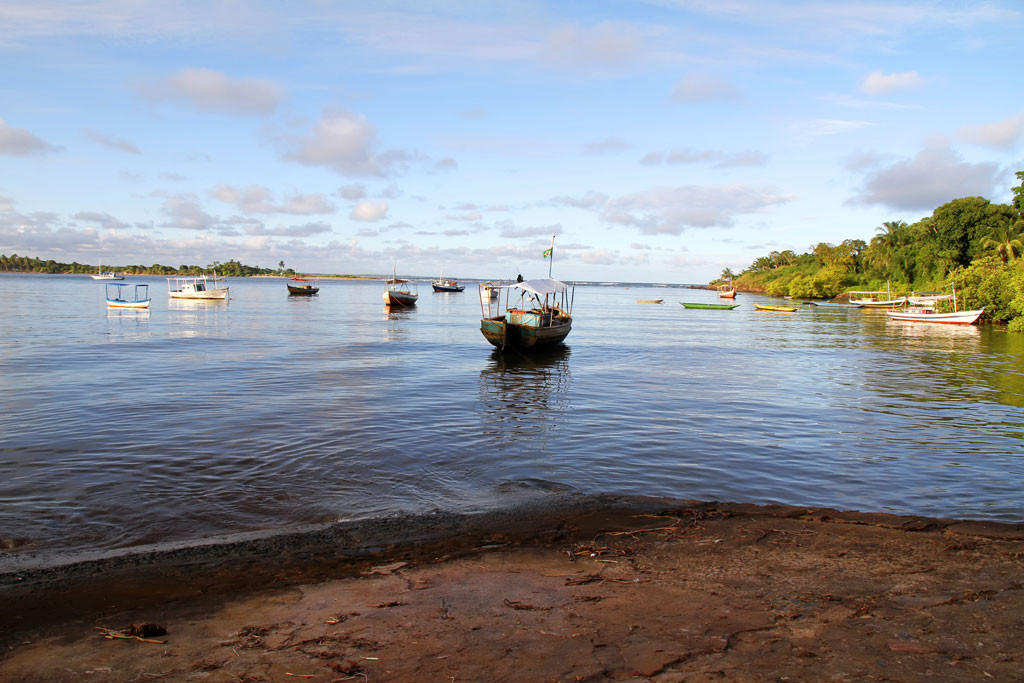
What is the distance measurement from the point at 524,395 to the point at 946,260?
72.2 metres

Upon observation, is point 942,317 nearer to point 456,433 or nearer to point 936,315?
point 936,315

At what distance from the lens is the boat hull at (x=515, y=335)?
3117cm

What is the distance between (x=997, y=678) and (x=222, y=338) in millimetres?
40124

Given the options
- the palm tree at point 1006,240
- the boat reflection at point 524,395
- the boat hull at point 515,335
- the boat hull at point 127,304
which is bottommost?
the boat reflection at point 524,395

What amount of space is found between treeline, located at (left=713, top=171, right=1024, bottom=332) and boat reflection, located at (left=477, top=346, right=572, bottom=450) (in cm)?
3458

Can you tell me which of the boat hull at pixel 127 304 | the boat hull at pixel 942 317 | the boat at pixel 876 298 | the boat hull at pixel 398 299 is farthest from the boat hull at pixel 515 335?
the boat at pixel 876 298

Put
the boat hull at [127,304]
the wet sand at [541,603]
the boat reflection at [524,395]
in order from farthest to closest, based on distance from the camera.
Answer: the boat hull at [127,304]
the boat reflection at [524,395]
the wet sand at [541,603]

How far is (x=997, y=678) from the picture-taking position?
190 inches

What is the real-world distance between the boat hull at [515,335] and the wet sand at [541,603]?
22.2m

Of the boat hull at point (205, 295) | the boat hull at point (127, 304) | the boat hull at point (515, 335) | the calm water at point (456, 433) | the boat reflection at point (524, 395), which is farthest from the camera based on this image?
the boat hull at point (205, 295)

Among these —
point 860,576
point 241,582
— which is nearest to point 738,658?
point 860,576

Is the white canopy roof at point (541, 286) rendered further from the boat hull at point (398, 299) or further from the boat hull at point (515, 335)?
the boat hull at point (398, 299)

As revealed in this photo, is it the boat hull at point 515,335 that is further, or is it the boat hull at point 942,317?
the boat hull at point 942,317

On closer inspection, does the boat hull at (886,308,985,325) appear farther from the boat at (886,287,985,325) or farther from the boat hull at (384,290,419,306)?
the boat hull at (384,290,419,306)
